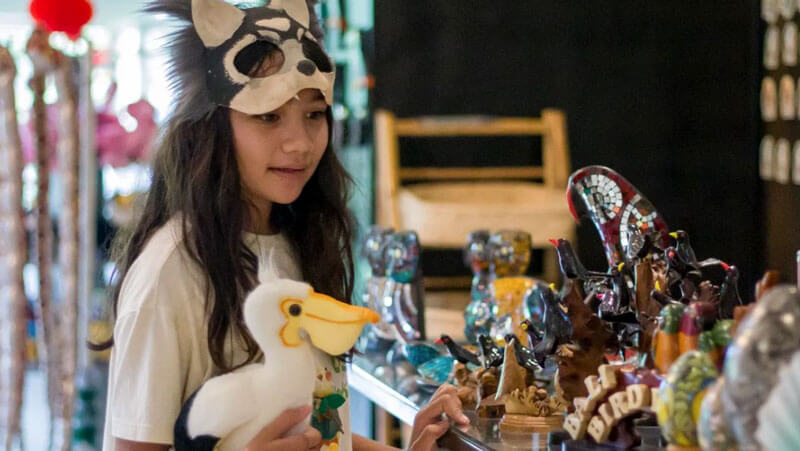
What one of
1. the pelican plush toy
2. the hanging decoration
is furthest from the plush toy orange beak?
the hanging decoration

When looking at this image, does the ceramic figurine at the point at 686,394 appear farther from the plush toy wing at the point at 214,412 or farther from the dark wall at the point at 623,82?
the dark wall at the point at 623,82

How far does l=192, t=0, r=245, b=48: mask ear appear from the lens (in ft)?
5.04

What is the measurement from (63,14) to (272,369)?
2.19 meters

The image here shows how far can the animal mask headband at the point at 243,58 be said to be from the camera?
153 centimetres

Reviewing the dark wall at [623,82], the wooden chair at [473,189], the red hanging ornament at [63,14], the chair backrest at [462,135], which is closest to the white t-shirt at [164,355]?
the red hanging ornament at [63,14]

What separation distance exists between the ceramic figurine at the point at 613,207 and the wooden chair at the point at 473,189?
197 cm

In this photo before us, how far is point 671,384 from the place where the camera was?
3.50 feet

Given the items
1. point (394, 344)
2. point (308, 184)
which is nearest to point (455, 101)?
point (394, 344)

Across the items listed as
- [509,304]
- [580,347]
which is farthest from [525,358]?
[509,304]

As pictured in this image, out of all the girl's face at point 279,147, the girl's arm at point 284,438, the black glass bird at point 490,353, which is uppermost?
the girl's face at point 279,147

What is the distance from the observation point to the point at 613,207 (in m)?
1.64

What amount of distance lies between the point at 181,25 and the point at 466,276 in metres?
2.93

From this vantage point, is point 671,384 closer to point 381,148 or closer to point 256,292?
point 256,292

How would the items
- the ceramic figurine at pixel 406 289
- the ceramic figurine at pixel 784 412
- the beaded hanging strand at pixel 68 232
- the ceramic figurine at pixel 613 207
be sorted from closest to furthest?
the ceramic figurine at pixel 784 412, the ceramic figurine at pixel 613 207, the ceramic figurine at pixel 406 289, the beaded hanging strand at pixel 68 232
